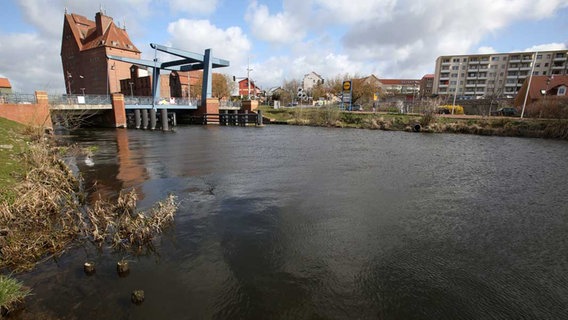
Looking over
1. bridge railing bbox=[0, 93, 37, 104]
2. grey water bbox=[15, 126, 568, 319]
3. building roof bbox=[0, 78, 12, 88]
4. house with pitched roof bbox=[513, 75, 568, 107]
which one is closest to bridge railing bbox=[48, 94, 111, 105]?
bridge railing bbox=[0, 93, 37, 104]

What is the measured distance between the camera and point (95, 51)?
57.0 meters

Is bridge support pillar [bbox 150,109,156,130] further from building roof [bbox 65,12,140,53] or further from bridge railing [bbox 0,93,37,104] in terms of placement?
building roof [bbox 65,12,140,53]

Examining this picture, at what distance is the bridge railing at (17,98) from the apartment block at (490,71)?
84.8 metres

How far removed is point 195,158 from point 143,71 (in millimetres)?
54057

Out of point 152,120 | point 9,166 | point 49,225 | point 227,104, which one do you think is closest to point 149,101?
point 152,120

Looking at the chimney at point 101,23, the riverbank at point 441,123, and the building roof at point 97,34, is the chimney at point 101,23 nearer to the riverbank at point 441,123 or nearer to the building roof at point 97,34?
the building roof at point 97,34

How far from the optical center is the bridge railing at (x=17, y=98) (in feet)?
69.7

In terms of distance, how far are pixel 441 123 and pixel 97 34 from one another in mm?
63925

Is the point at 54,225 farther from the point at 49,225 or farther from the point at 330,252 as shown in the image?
the point at 330,252

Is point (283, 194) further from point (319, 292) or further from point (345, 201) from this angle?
point (319, 292)

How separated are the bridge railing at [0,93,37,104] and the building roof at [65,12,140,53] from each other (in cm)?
3929

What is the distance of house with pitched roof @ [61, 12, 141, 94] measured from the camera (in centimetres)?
5669

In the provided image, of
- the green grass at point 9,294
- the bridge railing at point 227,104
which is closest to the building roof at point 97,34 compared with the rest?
the bridge railing at point 227,104

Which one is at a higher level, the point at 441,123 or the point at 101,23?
the point at 101,23
